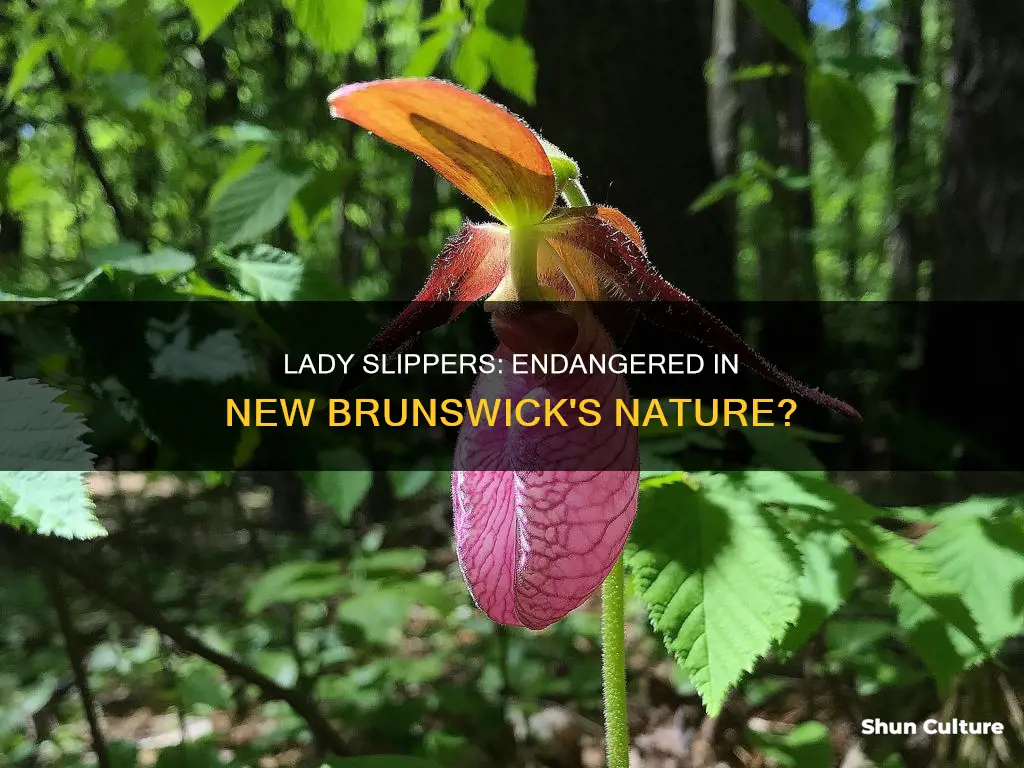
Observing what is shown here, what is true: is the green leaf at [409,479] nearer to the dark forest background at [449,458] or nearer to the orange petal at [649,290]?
the dark forest background at [449,458]

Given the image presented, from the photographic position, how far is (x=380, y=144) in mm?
2182

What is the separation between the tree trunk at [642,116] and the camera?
4.98 feet

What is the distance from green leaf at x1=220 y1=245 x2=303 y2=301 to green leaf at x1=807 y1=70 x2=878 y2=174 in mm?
944

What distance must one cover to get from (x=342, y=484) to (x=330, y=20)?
591 mm

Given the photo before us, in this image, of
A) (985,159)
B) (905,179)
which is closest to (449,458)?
(985,159)

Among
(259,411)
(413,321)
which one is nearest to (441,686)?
(259,411)

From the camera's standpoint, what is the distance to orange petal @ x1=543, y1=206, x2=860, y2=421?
18.7 inches

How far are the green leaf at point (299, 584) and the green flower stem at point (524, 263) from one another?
808mm

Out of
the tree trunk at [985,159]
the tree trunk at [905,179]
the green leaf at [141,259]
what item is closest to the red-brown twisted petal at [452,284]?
the green leaf at [141,259]

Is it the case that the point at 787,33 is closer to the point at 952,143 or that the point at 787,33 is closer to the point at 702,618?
the point at 702,618

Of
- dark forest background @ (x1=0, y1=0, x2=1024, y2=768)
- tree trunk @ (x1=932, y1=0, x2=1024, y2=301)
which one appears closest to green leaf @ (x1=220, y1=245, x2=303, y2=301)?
dark forest background @ (x1=0, y1=0, x2=1024, y2=768)

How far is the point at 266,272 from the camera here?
744 mm

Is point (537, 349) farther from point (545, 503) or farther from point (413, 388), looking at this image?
point (413, 388)

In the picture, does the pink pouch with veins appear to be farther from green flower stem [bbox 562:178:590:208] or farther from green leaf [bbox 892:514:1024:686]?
green leaf [bbox 892:514:1024:686]
